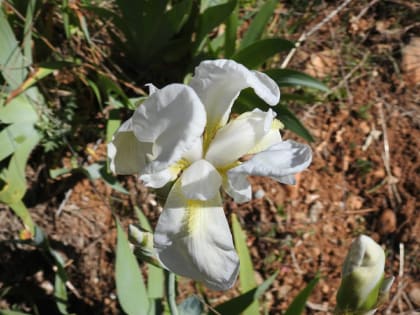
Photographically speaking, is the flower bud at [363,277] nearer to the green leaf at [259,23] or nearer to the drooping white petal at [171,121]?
the drooping white petal at [171,121]

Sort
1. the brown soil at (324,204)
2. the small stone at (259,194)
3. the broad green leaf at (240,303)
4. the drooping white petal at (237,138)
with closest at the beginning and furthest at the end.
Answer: the drooping white petal at (237,138) → the broad green leaf at (240,303) → the brown soil at (324,204) → the small stone at (259,194)

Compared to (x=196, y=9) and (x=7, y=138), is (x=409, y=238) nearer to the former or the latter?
(x=196, y=9)

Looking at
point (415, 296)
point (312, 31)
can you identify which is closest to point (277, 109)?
point (312, 31)

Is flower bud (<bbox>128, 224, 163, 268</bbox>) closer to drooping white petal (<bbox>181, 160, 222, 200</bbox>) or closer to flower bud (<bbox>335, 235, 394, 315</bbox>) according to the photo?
drooping white petal (<bbox>181, 160, 222, 200</bbox>)

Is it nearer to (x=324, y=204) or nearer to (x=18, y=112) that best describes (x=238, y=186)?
(x=18, y=112)

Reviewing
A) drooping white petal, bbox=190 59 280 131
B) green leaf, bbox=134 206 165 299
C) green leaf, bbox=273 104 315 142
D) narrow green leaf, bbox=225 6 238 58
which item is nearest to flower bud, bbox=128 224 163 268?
drooping white petal, bbox=190 59 280 131

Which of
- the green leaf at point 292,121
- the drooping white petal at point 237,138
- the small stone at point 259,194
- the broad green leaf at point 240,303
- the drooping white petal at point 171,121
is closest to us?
the drooping white petal at point 171,121

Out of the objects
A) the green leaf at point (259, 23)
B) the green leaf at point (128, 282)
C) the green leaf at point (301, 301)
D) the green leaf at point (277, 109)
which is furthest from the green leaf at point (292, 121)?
the green leaf at point (128, 282)

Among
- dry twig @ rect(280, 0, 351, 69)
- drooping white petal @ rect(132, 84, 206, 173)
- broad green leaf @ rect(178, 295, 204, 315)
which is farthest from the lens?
dry twig @ rect(280, 0, 351, 69)
